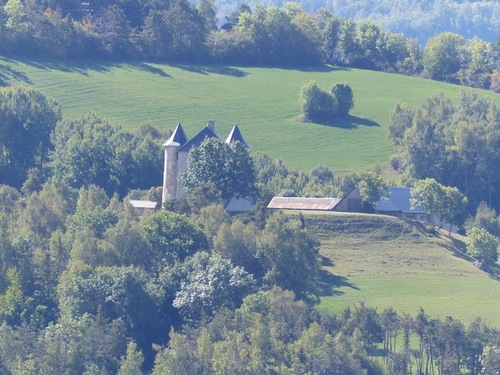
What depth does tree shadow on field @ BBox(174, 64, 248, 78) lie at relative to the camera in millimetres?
148000

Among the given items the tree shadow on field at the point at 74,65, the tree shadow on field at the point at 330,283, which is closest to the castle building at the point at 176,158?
the tree shadow on field at the point at 330,283

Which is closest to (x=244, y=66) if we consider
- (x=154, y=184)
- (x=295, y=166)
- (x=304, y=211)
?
(x=295, y=166)

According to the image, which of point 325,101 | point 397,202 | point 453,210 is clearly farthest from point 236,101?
point 453,210

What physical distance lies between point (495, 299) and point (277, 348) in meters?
16.9

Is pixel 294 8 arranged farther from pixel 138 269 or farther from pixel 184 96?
pixel 138 269

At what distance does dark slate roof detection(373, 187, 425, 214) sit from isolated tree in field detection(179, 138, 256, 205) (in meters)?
9.15

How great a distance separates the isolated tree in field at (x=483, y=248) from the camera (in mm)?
102500

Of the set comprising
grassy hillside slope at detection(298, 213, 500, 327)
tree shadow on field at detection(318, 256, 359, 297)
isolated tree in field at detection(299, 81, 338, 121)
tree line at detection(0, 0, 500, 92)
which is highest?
tree line at detection(0, 0, 500, 92)

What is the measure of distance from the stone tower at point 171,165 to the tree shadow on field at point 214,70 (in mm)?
38834

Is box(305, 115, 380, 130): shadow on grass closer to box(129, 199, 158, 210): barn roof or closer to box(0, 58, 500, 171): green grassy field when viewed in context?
box(0, 58, 500, 171): green grassy field

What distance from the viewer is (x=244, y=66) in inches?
5979

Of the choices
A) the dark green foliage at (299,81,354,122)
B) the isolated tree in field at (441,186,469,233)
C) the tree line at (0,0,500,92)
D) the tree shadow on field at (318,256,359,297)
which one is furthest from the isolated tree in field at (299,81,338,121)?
the tree shadow on field at (318,256,359,297)

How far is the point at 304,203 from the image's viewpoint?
10594cm

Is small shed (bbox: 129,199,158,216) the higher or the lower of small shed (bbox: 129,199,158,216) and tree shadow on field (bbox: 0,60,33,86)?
the lower
